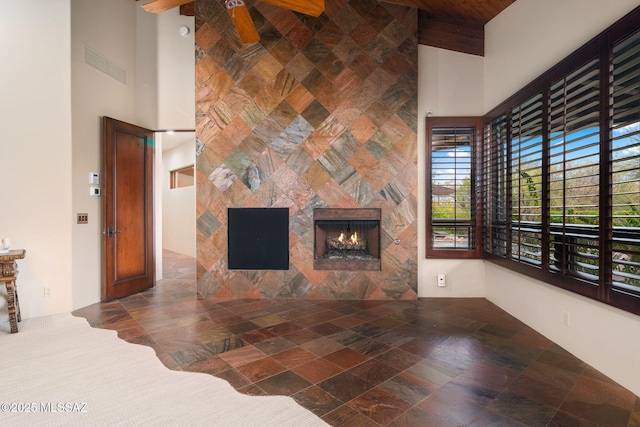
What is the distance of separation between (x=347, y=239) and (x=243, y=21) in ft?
9.04

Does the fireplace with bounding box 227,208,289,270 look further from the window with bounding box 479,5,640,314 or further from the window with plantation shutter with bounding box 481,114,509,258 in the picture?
the window with bounding box 479,5,640,314

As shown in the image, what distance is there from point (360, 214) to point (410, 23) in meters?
2.51

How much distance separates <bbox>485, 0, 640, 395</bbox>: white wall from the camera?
1.98m

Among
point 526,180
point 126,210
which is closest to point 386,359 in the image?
point 526,180

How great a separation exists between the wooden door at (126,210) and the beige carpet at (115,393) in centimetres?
138

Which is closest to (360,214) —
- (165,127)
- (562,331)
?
(562,331)

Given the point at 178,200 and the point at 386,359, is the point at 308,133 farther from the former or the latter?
the point at 178,200

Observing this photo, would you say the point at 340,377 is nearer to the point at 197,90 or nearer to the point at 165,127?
the point at 197,90

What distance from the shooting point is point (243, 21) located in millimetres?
2840

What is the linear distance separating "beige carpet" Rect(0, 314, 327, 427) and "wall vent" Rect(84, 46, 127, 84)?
3129 millimetres

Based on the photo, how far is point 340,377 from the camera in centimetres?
203

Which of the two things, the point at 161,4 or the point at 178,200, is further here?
the point at 178,200

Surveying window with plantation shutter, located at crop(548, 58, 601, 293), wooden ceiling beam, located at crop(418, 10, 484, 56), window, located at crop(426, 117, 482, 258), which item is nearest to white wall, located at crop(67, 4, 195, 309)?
wooden ceiling beam, located at crop(418, 10, 484, 56)

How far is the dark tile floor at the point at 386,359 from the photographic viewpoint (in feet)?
5.58
